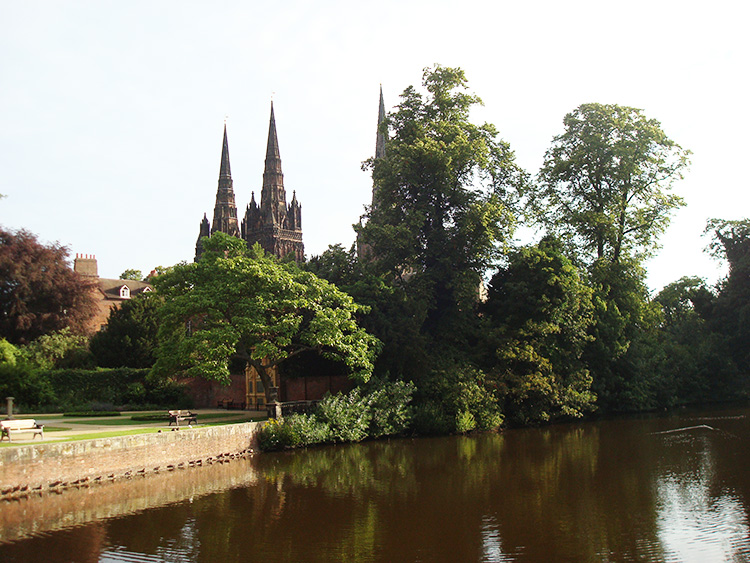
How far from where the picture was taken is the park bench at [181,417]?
78.7 ft

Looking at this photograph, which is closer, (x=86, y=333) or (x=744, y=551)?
(x=744, y=551)

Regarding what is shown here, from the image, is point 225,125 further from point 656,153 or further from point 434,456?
point 434,456

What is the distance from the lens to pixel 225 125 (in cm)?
9988

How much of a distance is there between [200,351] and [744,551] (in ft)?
64.1

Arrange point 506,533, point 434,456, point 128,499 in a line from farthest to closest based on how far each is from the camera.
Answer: point 434,456 → point 128,499 → point 506,533

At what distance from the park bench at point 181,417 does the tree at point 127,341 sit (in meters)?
13.1

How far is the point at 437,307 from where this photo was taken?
119 feet

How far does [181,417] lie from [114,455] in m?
5.53

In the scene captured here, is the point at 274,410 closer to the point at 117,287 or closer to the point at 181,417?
the point at 181,417

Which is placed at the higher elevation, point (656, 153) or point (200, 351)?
point (656, 153)

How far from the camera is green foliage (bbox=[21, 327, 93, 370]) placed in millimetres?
37062

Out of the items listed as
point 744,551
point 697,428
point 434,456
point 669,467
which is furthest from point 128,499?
point 697,428

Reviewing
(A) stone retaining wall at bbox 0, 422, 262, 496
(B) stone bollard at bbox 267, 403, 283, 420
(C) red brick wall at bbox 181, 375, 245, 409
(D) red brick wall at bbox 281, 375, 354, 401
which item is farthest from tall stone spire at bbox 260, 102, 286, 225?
(A) stone retaining wall at bbox 0, 422, 262, 496

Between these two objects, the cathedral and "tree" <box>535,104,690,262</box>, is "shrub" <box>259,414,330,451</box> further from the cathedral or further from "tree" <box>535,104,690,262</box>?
the cathedral
